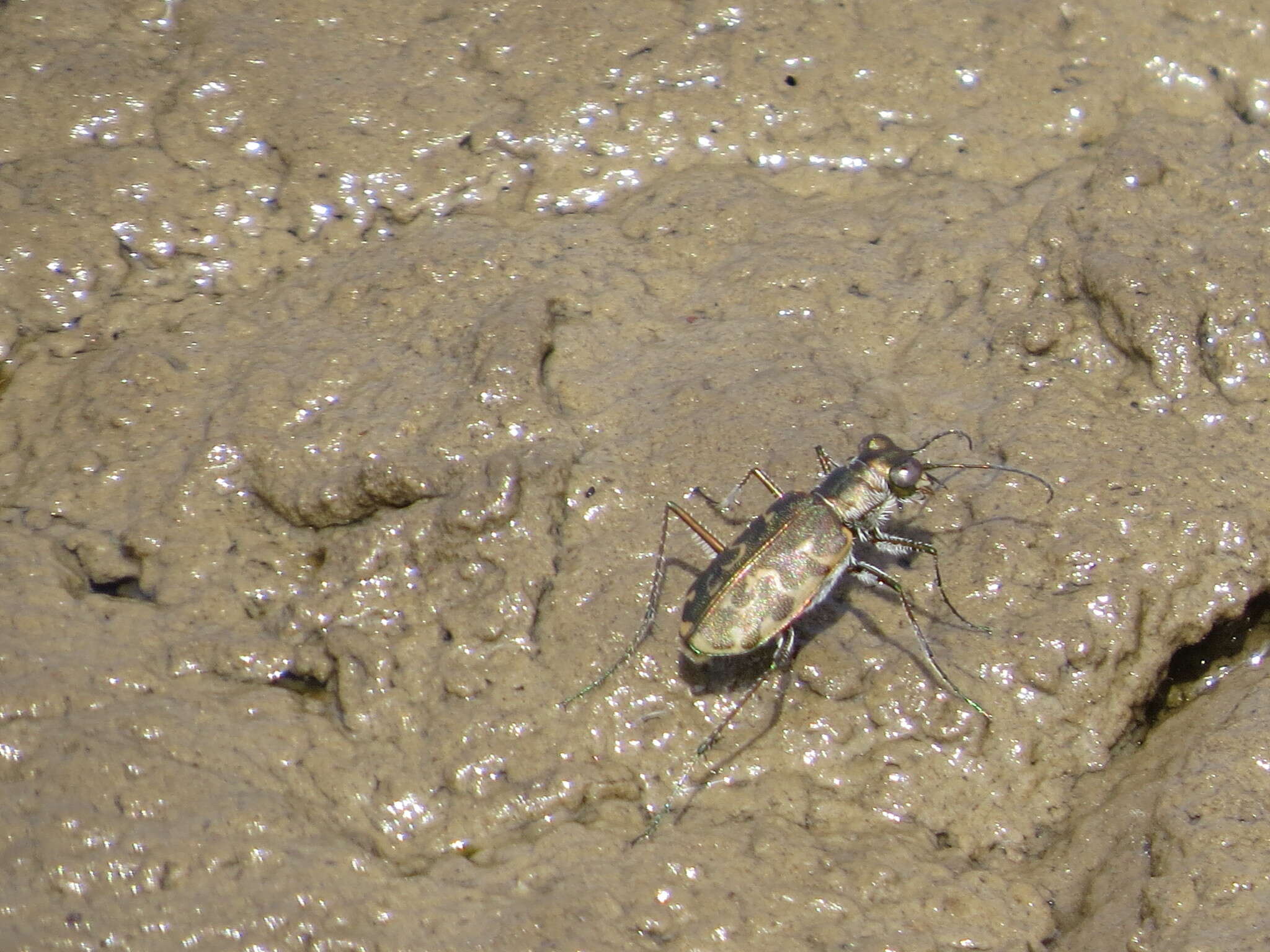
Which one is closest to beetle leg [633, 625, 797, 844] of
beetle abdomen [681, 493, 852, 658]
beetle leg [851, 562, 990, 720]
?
beetle abdomen [681, 493, 852, 658]

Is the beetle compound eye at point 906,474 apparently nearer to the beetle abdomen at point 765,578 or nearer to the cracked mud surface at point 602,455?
the beetle abdomen at point 765,578

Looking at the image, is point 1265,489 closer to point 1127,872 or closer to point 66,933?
point 1127,872

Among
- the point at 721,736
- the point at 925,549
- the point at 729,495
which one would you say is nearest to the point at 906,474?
the point at 925,549

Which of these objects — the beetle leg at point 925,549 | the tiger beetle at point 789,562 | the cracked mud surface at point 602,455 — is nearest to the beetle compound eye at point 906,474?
the tiger beetle at point 789,562

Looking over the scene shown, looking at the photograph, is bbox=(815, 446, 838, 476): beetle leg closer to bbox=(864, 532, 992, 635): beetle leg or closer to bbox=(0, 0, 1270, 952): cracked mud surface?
bbox=(0, 0, 1270, 952): cracked mud surface

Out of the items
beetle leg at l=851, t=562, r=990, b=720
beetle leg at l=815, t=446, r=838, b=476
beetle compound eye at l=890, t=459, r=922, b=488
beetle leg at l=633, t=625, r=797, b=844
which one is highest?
beetle compound eye at l=890, t=459, r=922, b=488

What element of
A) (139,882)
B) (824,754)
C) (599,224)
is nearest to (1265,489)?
(824,754)

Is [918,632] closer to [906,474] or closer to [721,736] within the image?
[906,474]
